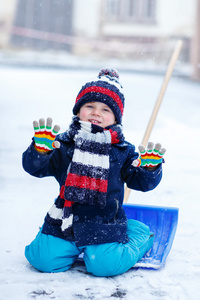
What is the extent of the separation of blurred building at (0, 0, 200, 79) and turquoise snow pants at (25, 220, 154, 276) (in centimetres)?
1889

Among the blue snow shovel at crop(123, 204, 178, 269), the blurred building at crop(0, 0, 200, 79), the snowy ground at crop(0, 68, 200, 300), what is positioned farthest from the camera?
the blurred building at crop(0, 0, 200, 79)

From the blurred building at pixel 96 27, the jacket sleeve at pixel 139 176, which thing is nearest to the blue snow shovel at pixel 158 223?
the jacket sleeve at pixel 139 176

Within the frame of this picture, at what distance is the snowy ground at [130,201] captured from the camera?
197 centimetres

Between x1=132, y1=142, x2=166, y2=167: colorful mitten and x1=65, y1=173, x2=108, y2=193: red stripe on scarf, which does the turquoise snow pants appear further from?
x1=132, y1=142, x2=166, y2=167: colorful mitten

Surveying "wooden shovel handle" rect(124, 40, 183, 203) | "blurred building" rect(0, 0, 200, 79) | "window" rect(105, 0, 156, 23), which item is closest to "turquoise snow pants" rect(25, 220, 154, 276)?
"wooden shovel handle" rect(124, 40, 183, 203)

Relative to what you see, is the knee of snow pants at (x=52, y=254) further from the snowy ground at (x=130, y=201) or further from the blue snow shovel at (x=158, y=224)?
the blue snow shovel at (x=158, y=224)

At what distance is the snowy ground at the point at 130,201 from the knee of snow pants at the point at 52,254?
37mm

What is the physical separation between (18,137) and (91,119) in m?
3.30

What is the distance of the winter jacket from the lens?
212 cm

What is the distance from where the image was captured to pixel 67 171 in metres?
2.16

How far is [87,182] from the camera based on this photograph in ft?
6.89

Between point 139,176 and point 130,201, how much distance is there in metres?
1.17

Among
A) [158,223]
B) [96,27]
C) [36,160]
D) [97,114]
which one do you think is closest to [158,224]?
[158,223]

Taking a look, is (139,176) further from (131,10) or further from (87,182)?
(131,10)
